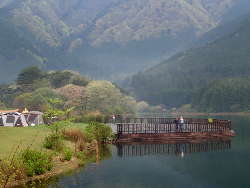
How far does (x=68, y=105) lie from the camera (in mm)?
113312

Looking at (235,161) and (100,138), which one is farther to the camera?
(100,138)

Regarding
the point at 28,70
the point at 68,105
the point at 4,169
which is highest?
the point at 28,70

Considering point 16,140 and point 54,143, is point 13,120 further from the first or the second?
point 54,143

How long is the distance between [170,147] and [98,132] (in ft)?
36.1

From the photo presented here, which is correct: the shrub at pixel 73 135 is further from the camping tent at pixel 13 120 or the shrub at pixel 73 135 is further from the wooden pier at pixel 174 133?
the camping tent at pixel 13 120

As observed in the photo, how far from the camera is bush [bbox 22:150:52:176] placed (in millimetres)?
30688

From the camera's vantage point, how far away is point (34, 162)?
31422 mm

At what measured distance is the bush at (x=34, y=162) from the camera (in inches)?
1208

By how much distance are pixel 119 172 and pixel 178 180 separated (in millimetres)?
5951

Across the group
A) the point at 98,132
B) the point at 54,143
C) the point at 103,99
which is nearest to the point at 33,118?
the point at 98,132

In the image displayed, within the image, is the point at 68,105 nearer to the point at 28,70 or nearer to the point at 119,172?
the point at 28,70

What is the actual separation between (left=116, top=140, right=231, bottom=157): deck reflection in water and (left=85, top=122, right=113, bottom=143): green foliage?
2.29 m

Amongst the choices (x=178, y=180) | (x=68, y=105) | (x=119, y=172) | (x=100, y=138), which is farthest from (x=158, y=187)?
(x=68, y=105)


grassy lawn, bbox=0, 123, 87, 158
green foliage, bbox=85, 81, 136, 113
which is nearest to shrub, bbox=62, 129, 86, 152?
grassy lawn, bbox=0, 123, 87, 158
